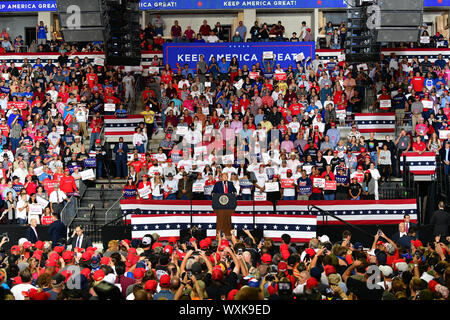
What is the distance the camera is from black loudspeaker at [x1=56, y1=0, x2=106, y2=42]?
885 inches

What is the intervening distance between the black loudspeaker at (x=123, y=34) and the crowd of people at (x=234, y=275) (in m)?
12.2

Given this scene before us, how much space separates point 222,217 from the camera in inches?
798

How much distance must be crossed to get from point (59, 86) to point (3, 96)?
248 centimetres

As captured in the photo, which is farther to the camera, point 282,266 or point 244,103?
point 244,103

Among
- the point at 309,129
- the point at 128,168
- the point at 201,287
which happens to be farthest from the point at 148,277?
the point at 309,129

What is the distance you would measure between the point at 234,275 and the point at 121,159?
15.1 meters

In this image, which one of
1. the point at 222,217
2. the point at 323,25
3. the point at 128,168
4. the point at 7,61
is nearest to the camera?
the point at 222,217

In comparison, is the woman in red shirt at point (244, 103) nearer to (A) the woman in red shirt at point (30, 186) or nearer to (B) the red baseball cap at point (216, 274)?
(A) the woman in red shirt at point (30, 186)

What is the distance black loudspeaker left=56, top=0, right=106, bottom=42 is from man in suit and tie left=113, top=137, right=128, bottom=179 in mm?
4350

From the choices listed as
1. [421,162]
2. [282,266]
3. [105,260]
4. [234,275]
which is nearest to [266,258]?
[282,266]

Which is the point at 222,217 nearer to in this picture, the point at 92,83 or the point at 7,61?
the point at 92,83

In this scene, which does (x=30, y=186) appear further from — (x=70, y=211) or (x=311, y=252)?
(x=311, y=252)

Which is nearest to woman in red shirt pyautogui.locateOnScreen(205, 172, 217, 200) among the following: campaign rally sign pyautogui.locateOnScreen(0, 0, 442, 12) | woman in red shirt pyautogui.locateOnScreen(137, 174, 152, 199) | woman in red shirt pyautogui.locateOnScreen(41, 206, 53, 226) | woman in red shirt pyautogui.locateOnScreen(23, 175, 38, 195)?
woman in red shirt pyautogui.locateOnScreen(137, 174, 152, 199)

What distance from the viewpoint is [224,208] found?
20156 millimetres
